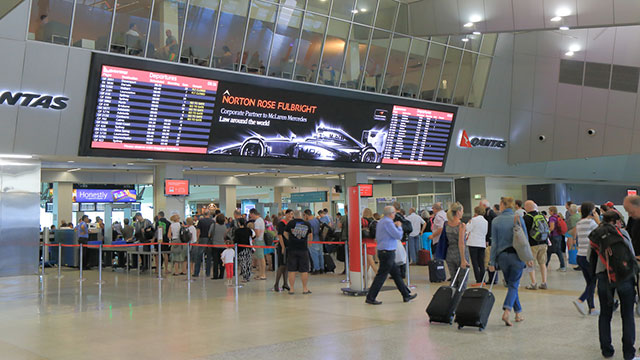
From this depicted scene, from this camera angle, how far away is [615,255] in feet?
17.4

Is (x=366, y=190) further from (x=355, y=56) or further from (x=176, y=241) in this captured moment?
(x=176, y=241)

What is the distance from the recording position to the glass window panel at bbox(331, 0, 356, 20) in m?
18.3

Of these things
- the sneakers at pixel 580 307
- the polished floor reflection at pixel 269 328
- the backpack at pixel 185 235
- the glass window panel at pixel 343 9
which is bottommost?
the polished floor reflection at pixel 269 328

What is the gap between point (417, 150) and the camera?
68.4ft

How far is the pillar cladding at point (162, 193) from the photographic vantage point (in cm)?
1702

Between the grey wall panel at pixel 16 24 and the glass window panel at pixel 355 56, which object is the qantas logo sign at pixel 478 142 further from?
the grey wall panel at pixel 16 24

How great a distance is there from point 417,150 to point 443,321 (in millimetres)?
14011

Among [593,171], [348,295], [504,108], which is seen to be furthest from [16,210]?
[593,171]

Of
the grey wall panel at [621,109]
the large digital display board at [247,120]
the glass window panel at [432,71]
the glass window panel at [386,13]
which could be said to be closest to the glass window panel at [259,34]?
the large digital display board at [247,120]

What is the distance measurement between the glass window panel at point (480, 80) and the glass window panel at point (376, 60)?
4.40m

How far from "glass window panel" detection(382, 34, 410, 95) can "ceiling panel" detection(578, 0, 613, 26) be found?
26.6 feet

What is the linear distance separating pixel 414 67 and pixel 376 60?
5.43 feet

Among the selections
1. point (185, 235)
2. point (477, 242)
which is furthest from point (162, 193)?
point (477, 242)

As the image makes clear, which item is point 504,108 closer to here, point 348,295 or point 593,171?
point 593,171
